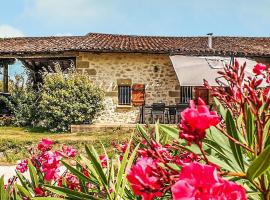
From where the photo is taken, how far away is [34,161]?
2943mm

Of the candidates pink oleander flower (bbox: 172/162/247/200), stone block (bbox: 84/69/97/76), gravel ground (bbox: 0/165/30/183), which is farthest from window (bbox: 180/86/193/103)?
pink oleander flower (bbox: 172/162/247/200)

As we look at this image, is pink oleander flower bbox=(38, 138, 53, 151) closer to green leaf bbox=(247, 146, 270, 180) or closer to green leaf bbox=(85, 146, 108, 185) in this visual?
green leaf bbox=(85, 146, 108, 185)

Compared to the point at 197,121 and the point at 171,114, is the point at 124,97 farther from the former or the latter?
the point at 197,121

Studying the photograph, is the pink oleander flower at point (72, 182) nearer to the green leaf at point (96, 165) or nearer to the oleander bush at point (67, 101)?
the green leaf at point (96, 165)

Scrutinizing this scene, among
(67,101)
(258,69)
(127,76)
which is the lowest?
(67,101)

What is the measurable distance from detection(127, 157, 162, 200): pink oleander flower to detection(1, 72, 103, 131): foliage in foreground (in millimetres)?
15702

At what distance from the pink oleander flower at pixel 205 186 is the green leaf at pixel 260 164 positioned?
0.57ft

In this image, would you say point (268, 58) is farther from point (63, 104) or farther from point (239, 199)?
point (239, 199)

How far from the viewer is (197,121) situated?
116cm

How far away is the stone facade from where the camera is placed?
64.1 feet

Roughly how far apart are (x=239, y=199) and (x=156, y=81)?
18755 millimetres

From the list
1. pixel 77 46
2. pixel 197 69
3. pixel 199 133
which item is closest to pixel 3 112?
pixel 77 46

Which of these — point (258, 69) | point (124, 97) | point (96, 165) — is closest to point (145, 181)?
point (96, 165)

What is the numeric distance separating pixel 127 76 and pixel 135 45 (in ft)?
5.23
